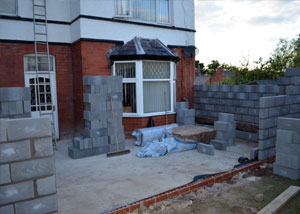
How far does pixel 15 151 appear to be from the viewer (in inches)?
114

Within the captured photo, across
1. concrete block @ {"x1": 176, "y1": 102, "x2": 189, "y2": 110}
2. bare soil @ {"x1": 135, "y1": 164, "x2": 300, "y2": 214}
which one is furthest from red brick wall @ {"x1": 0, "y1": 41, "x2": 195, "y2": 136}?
bare soil @ {"x1": 135, "y1": 164, "x2": 300, "y2": 214}

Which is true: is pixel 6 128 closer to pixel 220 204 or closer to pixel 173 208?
pixel 173 208

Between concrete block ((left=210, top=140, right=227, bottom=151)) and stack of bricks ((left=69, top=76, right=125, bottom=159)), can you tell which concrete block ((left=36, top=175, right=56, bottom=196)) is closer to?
stack of bricks ((left=69, top=76, right=125, bottom=159))

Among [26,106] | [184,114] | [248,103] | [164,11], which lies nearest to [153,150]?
[184,114]

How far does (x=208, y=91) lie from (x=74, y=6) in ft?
19.0

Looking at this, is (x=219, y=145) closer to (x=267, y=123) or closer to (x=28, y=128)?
(x=267, y=123)

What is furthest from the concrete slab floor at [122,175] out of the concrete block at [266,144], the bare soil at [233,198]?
the concrete block at [266,144]

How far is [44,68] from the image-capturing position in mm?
8695

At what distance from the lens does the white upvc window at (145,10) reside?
8961 mm

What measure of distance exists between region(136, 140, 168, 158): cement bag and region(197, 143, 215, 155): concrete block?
976mm

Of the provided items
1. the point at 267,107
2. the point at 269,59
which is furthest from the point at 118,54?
the point at 269,59

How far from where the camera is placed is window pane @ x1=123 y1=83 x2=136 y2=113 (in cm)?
877

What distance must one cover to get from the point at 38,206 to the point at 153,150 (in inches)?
165

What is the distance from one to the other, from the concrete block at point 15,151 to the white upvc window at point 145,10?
22.6ft
